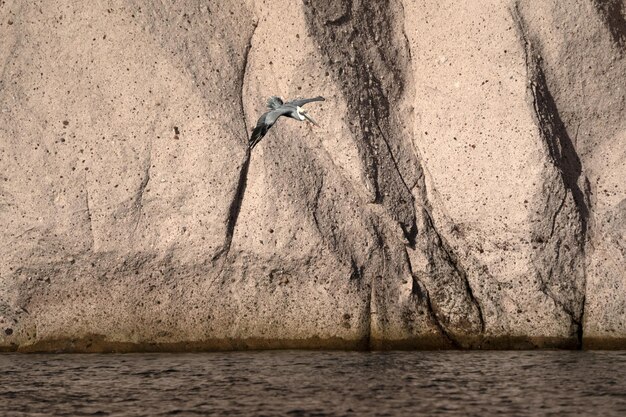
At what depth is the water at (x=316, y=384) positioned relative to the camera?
18.2ft

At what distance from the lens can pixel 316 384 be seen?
242 inches

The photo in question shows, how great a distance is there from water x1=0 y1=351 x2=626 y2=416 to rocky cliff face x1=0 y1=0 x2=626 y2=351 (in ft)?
1.06

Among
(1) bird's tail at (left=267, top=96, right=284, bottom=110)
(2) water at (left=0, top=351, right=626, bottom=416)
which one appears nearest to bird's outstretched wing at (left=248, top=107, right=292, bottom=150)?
(1) bird's tail at (left=267, top=96, right=284, bottom=110)

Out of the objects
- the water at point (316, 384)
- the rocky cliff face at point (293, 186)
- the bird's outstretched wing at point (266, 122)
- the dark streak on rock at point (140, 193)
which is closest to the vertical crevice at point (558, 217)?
the rocky cliff face at point (293, 186)

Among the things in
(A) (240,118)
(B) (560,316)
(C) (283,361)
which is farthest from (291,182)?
(B) (560,316)

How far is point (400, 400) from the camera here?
5.71 metres

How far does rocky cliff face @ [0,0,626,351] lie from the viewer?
7.61 metres

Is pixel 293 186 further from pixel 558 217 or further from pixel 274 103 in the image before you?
A: pixel 558 217

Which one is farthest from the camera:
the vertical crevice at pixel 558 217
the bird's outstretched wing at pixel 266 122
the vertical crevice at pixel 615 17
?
the vertical crevice at pixel 615 17

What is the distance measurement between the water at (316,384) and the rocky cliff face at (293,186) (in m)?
0.32

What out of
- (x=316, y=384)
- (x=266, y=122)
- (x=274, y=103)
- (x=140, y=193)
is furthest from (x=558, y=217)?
(x=140, y=193)

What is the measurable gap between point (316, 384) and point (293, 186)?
190 centimetres

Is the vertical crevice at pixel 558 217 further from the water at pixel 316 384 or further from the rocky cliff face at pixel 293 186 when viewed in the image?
the water at pixel 316 384

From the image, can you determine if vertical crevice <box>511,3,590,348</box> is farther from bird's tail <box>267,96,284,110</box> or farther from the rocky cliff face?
bird's tail <box>267,96,284,110</box>
